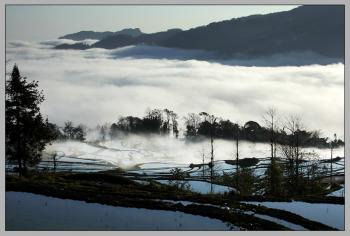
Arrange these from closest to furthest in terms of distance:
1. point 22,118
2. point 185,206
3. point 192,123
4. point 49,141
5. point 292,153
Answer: point 185,206 < point 22,118 < point 49,141 < point 292,153 < point 192,123

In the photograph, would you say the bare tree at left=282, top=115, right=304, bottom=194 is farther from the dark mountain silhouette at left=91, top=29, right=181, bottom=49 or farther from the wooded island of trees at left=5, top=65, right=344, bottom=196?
the dark mountain silhouette at left=91, top=29, right=181, bottom=49

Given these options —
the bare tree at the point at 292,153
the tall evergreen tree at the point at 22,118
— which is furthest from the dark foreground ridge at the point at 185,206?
the bare tree at the point at 292,153

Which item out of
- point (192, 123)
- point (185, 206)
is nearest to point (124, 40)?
point (192, 123)

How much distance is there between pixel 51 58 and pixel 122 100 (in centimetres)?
6808

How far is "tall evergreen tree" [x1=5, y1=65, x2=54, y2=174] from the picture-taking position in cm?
4931

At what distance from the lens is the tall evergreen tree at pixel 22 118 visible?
49312mm

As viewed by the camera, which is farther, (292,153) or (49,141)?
(292,153)

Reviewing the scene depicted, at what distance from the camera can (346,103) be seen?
3344 cm

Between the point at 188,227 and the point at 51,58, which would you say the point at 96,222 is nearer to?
the point at 188,227

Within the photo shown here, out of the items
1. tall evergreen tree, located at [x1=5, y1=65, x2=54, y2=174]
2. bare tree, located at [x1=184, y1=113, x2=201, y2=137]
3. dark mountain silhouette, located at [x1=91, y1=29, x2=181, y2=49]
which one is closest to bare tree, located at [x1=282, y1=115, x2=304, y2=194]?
tall evergreen tree, located at [x1=5, y1=65, x2=54, y2=174]

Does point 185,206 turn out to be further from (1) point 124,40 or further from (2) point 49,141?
(1) point 124,40

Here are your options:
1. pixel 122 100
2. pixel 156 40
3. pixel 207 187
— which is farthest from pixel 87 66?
pixel 207 187

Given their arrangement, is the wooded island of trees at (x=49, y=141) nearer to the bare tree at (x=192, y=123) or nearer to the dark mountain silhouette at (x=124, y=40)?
the dark mountain silhouette at (x=124, y=40)

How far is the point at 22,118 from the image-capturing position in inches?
1956
